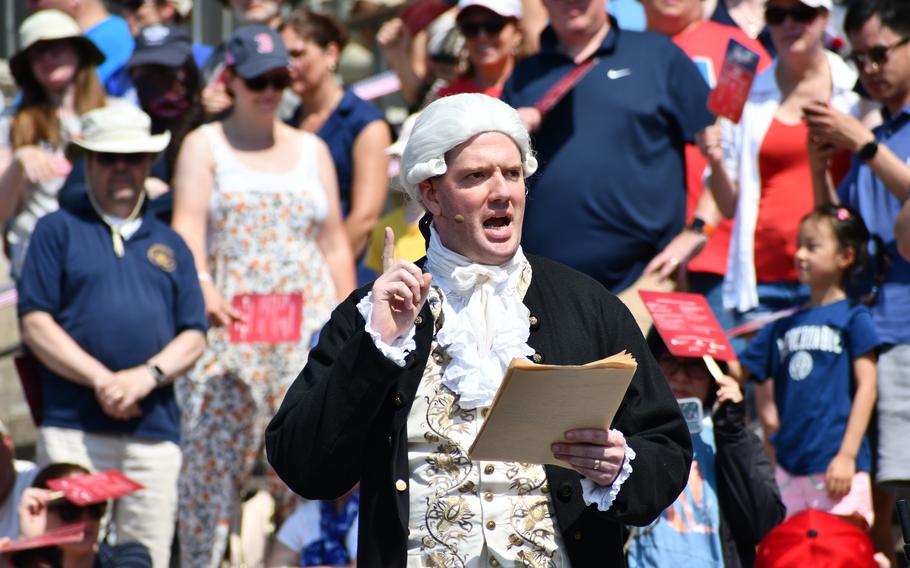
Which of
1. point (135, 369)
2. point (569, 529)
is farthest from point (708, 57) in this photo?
point (569, 529)

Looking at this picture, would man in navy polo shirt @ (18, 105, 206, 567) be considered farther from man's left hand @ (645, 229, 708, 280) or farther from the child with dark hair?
the child with dark hair

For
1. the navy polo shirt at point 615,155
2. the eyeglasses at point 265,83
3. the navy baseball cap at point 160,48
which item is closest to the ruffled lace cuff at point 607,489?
the navy polo shirt at point 615,155

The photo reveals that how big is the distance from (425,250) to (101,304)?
8.03 ft

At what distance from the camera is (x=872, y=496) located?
6.62 m

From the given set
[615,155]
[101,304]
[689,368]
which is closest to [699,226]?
[615,155]

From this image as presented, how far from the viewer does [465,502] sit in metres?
3.94

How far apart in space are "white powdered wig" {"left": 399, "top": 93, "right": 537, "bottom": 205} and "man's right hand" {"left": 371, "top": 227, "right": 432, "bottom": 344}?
40cm

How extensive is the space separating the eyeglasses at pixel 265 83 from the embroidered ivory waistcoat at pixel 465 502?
13.4 ft

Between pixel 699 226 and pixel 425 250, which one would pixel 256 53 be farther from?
pixel 425 250

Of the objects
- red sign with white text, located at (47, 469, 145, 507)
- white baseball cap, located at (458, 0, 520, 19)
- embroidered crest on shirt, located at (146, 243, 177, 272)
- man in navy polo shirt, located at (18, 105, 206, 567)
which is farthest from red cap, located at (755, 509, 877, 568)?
white baseball cap, located at (458, 0, 520, 19)

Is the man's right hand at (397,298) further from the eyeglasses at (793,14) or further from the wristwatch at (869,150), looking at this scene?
the eyeglasses at (793,14)

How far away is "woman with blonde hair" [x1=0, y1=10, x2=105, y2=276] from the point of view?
8.08 metres

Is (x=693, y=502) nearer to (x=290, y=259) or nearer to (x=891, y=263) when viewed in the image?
(x=891, y=263)

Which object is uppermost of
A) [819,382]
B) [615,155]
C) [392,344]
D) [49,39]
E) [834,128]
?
[392,344]
